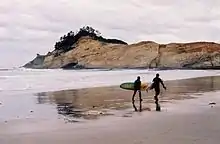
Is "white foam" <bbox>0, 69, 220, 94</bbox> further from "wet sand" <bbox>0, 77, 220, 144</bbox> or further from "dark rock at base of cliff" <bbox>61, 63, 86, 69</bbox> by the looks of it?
"dark rock at base of cliff" <bbox>61, 63, 86, 69</bbox>

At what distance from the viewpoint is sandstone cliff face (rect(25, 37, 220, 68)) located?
366ft

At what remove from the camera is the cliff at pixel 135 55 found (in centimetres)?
11175

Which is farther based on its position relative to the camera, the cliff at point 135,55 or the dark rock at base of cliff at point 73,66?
the dark rock at base of cliff at point 73,66

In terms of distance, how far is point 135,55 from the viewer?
127875 millimetres

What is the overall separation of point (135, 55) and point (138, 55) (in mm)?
862

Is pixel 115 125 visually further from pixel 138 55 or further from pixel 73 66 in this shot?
pixel 73 66

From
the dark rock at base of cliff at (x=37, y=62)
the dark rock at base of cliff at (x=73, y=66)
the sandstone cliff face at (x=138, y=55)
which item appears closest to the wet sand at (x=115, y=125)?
the sandstone cliff face at (x=138, y=55)

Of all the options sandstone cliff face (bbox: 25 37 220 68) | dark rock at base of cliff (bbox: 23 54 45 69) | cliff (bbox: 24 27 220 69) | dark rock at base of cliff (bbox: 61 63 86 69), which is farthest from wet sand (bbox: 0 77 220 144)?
dark rock at base of cliff (bbox: 23 54 45 69)

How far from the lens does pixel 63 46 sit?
149625 mm

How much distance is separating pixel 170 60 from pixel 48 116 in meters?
103

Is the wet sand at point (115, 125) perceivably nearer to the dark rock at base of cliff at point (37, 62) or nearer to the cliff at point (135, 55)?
the cliff at point (135, 55)

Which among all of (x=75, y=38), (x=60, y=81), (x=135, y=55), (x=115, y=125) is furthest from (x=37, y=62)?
(x=115, y=125)

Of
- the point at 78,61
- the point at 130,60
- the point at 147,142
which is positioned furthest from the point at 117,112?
the point at 78,61

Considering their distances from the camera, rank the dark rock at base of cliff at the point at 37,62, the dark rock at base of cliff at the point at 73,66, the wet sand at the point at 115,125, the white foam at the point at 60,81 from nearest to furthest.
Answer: the wet sand at the point at 115,125 → the white foam at the point at 60,81 → the dark rock at base of cliff at the point at 73,66 → the dark rock at base of cliff at the point at 37,62
